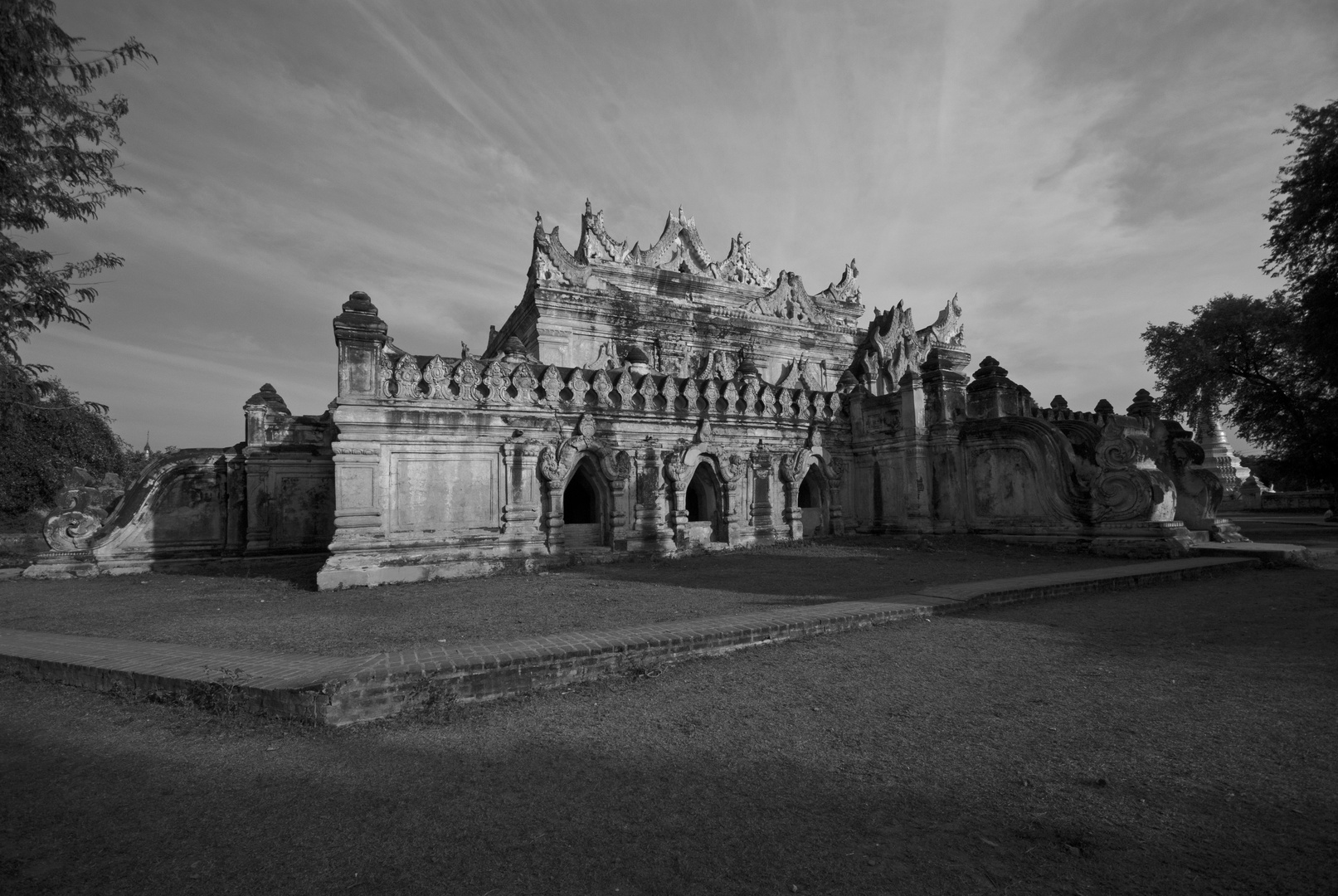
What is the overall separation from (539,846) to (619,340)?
66.7 feet

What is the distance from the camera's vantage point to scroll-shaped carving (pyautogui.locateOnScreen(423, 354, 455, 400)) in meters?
13.2

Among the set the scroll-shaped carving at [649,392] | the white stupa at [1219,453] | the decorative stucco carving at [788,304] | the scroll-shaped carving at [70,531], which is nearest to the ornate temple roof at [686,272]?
the decorative stucco carving at [788,304]

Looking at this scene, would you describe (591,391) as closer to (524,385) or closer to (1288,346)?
(524,385)

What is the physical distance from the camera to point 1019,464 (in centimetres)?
1574

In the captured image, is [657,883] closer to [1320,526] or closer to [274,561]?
[274,561]

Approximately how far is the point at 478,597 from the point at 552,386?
5.69m

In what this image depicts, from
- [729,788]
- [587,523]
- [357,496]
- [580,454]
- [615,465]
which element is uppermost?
[580,454]

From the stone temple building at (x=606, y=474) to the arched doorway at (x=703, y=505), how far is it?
6 cm

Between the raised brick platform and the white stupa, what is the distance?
138 feet

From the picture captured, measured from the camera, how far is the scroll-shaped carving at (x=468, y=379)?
1362 cm

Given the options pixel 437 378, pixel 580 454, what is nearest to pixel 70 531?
pixel 437 378

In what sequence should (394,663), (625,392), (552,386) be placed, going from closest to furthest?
(394,663)
(552,386)
(625,392)

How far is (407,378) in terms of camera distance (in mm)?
13055

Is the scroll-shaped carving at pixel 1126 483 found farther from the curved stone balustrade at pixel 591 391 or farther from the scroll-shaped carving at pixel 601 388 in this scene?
the scroll-shaped carving at pixel 601 388
